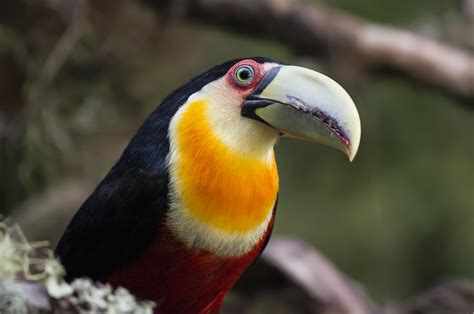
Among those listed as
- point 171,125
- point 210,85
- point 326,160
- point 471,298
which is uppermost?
point 326,160

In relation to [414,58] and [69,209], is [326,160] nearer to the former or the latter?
[414,58]

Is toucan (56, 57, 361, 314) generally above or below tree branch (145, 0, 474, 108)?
below

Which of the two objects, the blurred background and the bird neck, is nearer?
the bird neck

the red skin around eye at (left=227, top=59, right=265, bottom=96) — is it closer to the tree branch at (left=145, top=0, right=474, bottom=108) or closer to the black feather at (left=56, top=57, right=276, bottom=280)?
the black feather at (left=56, top=57, right=276, bottom=280)

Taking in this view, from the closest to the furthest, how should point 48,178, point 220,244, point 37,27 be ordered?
point 220,244 < point 37,27 < point 48,178

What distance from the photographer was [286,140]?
582 centimetres

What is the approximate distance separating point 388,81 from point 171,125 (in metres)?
2.75

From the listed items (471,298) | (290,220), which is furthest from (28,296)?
(290,220)

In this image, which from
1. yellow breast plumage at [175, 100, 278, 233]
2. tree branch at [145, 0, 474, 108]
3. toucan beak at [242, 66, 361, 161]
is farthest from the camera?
tree branch at [145, 0, 474, 108]

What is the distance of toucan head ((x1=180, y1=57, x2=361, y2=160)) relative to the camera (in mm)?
2303

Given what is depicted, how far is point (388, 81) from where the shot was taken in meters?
5.00

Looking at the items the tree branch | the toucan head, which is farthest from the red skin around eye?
the tree branch

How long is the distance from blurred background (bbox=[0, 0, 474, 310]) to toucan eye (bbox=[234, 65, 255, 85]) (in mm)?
2151

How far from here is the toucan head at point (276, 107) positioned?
7.55ft
